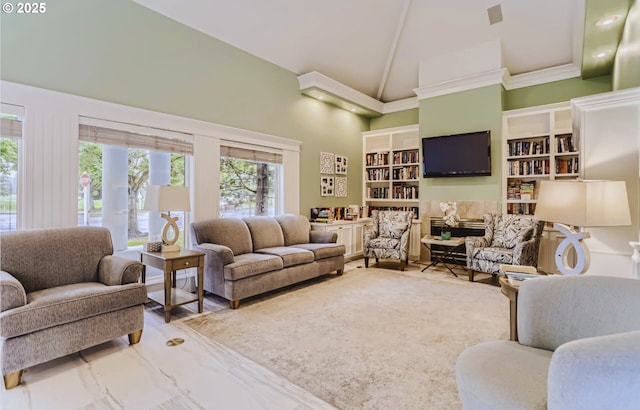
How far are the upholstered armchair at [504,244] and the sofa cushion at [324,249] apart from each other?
1.83m

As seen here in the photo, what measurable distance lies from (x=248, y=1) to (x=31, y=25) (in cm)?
222

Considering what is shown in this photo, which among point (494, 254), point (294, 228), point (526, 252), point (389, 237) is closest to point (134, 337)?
point (294, 228)

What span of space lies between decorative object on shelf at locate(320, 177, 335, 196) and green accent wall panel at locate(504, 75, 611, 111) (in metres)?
3.17

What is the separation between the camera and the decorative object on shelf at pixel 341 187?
247 inches

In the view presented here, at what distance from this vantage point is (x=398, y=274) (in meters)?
4.99

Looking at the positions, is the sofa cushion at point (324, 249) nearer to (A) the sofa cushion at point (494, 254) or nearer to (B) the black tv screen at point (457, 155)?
(A) the sofa cushion at point (494, 254)

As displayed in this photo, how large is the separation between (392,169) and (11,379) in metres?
5.88

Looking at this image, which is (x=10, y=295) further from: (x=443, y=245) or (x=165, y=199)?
(x=443, y=245)

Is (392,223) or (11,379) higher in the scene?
(392,223)

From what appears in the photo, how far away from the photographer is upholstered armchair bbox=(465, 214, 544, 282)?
4105 millimetres

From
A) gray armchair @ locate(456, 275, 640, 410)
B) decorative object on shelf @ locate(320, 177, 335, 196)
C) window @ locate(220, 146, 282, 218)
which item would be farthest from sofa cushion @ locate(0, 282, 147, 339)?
decorative object on shelf @ locate(320, 177, 335, 196)

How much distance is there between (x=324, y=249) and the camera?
452 cm

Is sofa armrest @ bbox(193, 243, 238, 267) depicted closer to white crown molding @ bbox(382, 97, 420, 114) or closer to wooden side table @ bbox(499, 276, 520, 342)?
wooden side table @ bbox(499, 276, 520, 342)

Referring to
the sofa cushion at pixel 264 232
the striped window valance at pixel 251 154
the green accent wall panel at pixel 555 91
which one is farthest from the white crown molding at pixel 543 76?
the sofa cushion at pixel 264 232
